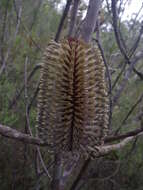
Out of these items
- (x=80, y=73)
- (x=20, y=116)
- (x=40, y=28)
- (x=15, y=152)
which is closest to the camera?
(x=80, y=73)

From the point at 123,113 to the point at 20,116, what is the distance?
1.16 meters

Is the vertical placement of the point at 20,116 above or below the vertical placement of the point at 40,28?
below

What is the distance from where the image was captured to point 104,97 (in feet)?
3.43

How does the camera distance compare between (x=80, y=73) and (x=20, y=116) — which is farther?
(x=20, y=116)

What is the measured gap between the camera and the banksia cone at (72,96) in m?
1.01

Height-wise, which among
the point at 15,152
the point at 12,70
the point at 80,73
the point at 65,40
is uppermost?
the point at 65,40

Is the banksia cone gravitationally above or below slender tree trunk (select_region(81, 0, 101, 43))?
below

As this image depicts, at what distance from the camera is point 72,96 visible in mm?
1018

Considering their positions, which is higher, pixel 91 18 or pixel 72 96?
pixel 91 18

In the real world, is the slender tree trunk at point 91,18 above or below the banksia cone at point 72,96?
above

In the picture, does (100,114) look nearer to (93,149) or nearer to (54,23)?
(93,149)

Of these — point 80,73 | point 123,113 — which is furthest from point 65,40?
point 123,113

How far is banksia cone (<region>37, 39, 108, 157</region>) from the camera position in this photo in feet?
3.32

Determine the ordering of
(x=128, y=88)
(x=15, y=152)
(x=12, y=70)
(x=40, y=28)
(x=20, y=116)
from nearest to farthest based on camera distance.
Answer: (x=15, y=152), (x=20, y=116), (x=12, y=70), (x=128, y=88), (x=40, y=28)
